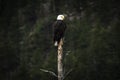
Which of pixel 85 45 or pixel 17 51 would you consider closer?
pixel 85 45

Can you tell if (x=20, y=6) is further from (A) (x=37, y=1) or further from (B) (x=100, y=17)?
(B) (x=100, y=17)

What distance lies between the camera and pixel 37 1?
2631 centimetres

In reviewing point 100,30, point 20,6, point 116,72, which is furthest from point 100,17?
point 20,6

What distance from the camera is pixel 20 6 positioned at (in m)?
27.0

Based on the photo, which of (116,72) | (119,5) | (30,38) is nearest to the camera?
(116,72)

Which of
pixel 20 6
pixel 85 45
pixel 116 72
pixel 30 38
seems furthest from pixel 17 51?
pixel 116 72

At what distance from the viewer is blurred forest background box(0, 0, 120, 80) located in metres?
22.7

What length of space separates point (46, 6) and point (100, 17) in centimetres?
403

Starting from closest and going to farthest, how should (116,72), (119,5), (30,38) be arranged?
(116,72) → (119,5) → (30,38)

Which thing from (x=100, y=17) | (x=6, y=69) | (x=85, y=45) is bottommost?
(x=6, y=69)

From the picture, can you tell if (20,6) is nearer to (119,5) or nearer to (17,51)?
(17,51)

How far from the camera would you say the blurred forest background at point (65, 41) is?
22.7 meters

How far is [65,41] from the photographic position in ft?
78.3

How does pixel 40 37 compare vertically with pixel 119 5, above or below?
below
